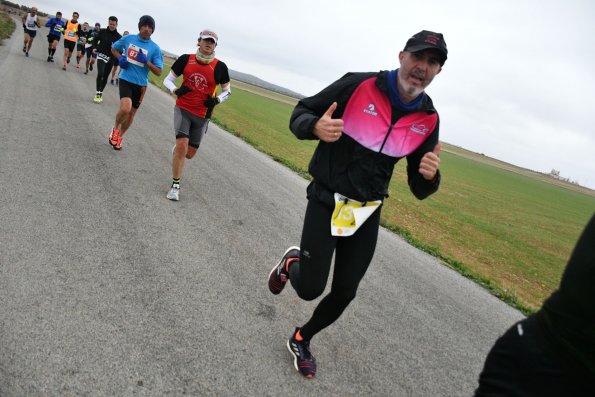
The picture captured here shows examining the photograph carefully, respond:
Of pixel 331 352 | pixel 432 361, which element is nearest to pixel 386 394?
pixel 331 352

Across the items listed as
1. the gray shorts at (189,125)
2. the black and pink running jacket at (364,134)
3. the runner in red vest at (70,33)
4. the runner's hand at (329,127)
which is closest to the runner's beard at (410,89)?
the black and pink running jacket at (364,134)

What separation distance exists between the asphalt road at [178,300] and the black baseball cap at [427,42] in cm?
241

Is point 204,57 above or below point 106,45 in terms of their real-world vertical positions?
above

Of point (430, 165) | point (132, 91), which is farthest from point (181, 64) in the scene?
point (430, 165)

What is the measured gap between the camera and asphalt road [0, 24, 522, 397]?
2609 millimetres

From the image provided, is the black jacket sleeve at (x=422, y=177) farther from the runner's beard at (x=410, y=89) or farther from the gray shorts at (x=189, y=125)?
the gray shorts at (x=189, y=125)

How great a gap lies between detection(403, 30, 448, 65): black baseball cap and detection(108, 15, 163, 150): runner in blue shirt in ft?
20.1

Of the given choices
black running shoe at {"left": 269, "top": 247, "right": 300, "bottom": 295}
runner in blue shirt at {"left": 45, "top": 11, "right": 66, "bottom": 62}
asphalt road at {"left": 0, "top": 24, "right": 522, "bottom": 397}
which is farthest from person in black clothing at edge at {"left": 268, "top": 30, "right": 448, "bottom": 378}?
runner in blue shirt at {"left": 45, "top": 11, "right": 66, "bottom": 62}

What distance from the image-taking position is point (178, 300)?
11.3 feet

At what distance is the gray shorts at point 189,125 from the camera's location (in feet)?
20.4

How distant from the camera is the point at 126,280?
354 centimetres

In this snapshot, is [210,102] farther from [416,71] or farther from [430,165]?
[430,165]

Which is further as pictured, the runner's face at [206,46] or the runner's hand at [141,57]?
the runner's hand at [141,57]

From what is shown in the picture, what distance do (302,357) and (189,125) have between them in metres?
4.39
